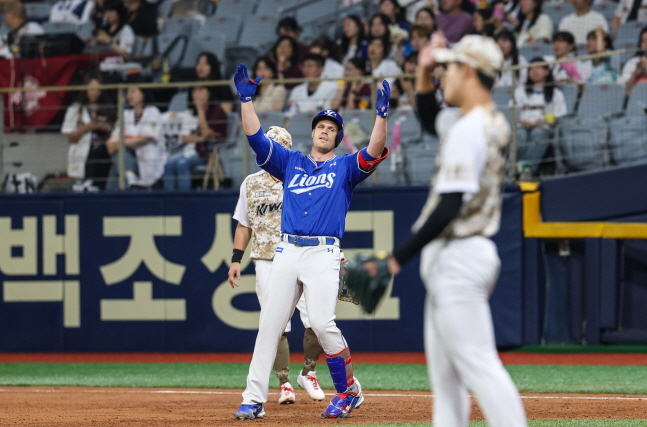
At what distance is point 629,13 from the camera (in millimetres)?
12398

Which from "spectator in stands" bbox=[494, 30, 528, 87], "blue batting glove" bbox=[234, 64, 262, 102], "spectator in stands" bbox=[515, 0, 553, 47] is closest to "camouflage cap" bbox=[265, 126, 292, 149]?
"blue batting glove" bbox=[234, 64, 262, 102]

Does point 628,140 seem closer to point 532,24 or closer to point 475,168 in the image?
point 532,24

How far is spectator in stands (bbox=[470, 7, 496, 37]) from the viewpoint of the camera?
12.5 metres

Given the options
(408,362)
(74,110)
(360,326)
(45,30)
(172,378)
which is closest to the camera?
(172,378)

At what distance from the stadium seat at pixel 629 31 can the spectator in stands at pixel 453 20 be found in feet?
6.50

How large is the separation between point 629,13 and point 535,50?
1357 mm

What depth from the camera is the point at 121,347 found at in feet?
38.1

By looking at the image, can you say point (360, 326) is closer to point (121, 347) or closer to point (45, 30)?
point (121, 347)

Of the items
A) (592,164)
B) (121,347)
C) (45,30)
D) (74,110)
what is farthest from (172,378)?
(45,30)

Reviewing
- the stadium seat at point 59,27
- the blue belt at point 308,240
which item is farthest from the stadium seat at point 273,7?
the blue belt at point 308,240

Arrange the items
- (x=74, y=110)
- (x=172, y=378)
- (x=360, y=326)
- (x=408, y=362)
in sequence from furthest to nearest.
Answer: (x=74, y=110) → (x=360, y=326) → (x=408, y=362) → (x=172, y=378)

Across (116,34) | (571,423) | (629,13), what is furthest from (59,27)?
(571,423)

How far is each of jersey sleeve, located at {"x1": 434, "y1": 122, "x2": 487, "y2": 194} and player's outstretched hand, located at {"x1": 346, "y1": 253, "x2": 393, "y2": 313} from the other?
37 centimetres

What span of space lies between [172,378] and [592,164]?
5.33m
